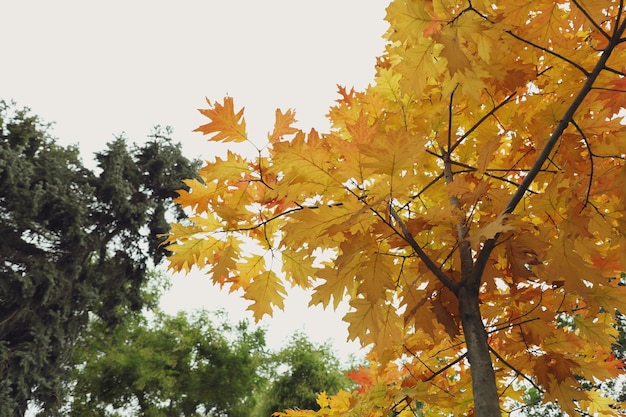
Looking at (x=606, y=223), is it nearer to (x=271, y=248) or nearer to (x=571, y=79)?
(x=571, y=79)

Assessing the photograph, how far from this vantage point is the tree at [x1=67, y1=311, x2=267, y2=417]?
49.0ft

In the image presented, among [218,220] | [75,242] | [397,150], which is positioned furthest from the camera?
[75,242]

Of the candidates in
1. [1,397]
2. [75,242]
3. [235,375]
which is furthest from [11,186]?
[235,375]

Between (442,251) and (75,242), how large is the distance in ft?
43.9

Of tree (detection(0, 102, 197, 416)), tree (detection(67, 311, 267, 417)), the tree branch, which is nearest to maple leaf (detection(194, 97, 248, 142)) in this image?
the tree branch

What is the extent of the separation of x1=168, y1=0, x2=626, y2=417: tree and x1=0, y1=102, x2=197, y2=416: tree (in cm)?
1189

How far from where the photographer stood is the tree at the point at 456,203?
0.92m

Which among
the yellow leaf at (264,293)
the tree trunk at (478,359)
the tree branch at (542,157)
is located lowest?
the tree trunk at (478,359)

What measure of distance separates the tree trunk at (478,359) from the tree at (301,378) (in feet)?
45.5

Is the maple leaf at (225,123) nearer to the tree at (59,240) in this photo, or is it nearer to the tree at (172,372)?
the tree at (59,240)

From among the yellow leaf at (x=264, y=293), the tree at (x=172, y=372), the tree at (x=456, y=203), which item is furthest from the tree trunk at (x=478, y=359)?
the tree at (x=172, y=372)

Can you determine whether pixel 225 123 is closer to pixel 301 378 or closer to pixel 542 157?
pixel 542 157

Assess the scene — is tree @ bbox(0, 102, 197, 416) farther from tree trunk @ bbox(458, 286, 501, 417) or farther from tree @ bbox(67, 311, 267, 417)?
tree trunk @ bbox(458, 286, 501, 417)

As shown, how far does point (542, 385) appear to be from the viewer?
120cm
